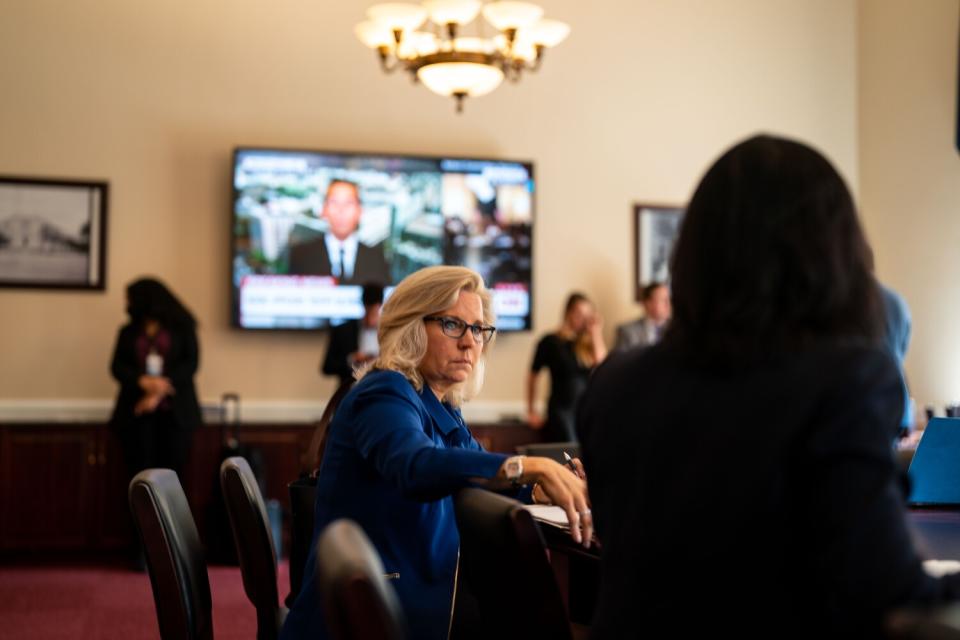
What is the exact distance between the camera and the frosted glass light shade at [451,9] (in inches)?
219

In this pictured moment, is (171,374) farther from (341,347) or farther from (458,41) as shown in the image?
(458,41)

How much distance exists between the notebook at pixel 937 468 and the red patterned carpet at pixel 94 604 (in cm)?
301

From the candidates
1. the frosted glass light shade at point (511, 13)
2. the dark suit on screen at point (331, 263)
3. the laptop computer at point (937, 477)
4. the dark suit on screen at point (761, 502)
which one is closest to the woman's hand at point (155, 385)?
the dark suit on screen at point (331, 263)

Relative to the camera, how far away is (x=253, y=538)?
2.59 m

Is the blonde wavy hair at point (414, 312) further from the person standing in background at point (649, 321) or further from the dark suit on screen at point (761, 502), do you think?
the person standing in background at point (649, 321)

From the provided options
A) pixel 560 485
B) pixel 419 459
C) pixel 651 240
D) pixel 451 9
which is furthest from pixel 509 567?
pixel 651 240

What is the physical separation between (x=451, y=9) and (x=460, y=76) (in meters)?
0.39

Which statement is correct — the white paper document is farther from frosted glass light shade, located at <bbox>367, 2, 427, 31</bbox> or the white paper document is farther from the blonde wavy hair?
frosted glass light shade, located at <bbox>367, 2, 427, 31</bbox>

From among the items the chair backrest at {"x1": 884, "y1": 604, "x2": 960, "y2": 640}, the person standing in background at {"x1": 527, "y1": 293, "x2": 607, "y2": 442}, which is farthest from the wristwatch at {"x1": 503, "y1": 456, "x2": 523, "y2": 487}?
the person standing in background at {"x1": 527, "y1": 293, "x2": 607, "y2": 442}

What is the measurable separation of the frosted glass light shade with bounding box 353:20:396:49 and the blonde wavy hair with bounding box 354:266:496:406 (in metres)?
3.62

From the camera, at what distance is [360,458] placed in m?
2.21

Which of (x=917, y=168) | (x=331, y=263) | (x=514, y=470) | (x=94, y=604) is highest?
(x=917, y=168)

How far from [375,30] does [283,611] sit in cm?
379

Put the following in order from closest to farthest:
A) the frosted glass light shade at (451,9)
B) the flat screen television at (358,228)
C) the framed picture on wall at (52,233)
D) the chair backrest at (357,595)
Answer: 1. the chair backrest at (357,595)
2. the frosted glass light shade at (451,9)
3. the framed picture on wall at (52,233)
4. the flat screen television at (358,228)
